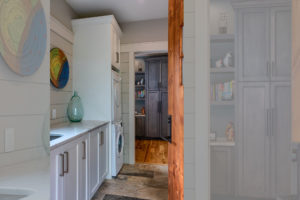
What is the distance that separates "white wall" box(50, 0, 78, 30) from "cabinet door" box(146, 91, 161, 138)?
10.2 ft

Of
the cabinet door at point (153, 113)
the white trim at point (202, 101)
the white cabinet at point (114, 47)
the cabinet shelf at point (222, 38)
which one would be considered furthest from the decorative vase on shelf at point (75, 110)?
the cabinet door at point (153, 113)

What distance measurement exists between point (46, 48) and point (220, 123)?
132 centimetres

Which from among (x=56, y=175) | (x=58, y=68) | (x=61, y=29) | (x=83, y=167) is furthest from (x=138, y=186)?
(x=61, y=29)

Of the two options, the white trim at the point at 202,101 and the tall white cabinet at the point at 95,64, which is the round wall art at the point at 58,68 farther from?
the white trim at the point at 202,101

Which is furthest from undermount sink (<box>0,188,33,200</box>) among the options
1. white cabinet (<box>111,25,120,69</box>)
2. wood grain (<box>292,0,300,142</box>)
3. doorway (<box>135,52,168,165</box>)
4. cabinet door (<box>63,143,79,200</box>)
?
doorway (<box>135,52,168,165</box>)

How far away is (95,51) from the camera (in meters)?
2.62

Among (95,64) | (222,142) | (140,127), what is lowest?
(140,127)

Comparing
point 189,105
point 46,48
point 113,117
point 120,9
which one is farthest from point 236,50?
point 120,9

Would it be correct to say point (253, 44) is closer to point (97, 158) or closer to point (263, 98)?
point (263, 98)

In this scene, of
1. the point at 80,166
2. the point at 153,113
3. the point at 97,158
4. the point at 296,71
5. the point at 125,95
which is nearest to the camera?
the point at 296,71

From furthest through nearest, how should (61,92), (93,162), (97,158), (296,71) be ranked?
(61,92)
(97,158)
(93,162)
(296,71)

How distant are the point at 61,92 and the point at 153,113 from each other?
10.7 ft

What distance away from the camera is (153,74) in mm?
5254

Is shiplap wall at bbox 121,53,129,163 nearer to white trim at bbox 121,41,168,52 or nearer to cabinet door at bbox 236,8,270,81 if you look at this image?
white trim at bbox 121,41,168,52
